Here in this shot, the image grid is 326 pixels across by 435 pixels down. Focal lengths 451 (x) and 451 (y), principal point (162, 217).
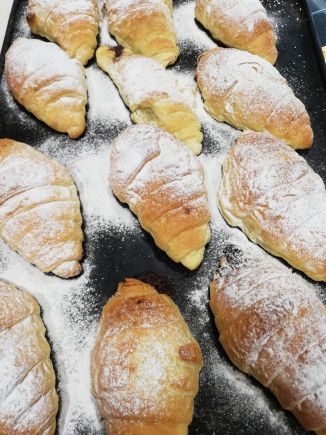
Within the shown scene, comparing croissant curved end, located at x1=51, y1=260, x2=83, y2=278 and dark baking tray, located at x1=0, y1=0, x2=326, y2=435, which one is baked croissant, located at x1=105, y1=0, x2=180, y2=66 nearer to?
dark baking tray, located at x1=0, y1=0, x2=326, y2=435

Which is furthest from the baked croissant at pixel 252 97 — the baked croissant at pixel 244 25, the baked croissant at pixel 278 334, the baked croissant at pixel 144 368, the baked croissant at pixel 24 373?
the baked croissant at pixel 24 373

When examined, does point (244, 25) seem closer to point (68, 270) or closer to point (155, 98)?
point (155, 98)


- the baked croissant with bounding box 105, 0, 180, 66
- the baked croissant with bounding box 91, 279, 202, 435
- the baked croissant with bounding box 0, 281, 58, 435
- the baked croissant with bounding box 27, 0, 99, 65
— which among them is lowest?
the baked croissant with bounding box 91, 279, 202, 435

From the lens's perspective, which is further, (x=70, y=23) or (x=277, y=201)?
(x=70, y=23)

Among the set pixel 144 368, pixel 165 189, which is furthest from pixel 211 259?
pixel 144 368

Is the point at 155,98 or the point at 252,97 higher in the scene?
the point at 155,98

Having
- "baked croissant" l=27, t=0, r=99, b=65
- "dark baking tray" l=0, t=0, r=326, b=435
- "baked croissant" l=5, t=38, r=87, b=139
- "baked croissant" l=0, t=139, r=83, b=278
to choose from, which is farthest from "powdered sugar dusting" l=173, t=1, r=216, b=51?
"baked croissant" l=0, t=139, r=83, b=278

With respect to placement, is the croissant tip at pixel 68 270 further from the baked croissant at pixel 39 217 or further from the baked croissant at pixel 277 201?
the baked croissant at pixel 277 201
